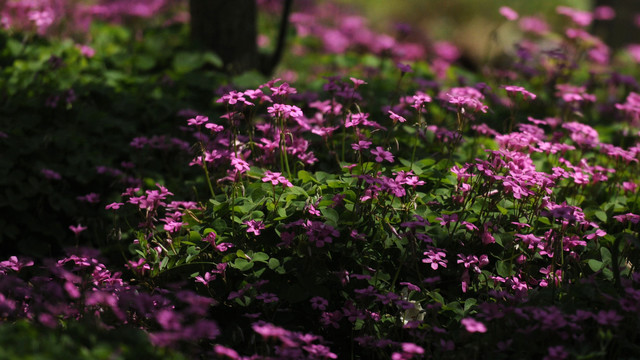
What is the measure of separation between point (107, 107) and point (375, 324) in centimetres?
319

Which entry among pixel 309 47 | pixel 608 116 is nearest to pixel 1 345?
pixel 608 116

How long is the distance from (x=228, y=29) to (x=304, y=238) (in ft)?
11.4

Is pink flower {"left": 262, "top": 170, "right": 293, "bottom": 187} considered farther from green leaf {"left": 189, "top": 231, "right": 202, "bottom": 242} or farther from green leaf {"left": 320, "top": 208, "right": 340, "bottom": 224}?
green leaf {"left": 189, "top": 231, "right": 202, "bottom": 242}

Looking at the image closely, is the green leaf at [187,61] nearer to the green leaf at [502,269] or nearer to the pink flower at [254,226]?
the pink flower at [254,226]

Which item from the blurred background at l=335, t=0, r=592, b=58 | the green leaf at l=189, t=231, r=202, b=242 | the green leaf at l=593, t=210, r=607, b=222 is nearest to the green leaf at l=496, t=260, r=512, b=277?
the green leaf at l=593, t=210, r=607, b=222

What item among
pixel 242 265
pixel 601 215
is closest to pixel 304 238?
pixel 242 265

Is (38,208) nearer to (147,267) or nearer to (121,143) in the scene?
(121,143)

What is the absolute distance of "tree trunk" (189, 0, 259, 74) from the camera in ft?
19.3

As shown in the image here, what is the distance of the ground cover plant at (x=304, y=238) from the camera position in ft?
8.94

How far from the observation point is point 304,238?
3.09 metres

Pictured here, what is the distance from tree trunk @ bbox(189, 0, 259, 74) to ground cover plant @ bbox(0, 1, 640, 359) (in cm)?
116

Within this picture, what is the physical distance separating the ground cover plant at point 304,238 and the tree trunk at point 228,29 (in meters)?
1.16

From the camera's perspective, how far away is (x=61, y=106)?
4762 millimetres

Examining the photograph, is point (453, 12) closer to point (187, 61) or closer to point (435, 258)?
point (187, 61)
